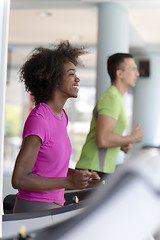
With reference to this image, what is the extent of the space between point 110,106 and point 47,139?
983 mm

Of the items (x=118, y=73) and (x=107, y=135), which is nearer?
(x=107, y=135)

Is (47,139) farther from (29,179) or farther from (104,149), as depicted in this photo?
(104,149)

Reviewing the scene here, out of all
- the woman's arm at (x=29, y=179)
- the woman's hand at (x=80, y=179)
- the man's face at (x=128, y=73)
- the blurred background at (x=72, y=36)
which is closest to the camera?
the woman's hand at (x=80, y=179)

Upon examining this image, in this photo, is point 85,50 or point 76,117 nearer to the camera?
point 85,50

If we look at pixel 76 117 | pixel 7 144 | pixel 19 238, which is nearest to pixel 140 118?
pixel 76 117

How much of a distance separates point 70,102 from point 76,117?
0.43 meters

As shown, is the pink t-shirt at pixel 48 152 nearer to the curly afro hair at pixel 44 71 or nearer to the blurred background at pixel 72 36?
the curly afro hair at pixel 44 71

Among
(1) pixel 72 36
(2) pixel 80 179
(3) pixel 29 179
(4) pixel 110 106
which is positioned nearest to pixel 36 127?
(3) pixel 29 179

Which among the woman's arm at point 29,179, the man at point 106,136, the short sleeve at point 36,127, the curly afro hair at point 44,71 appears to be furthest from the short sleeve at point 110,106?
the woman's arm at point 29,179

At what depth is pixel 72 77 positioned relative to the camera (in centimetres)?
190

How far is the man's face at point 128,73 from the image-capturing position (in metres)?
2.82

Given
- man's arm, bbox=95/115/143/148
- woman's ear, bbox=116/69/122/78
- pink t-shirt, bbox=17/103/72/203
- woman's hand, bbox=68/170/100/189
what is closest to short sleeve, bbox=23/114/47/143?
pink t-shirt, bbox=17/103/72/203

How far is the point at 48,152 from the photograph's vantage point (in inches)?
64.5

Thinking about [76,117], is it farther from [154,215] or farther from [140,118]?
[154,215]
